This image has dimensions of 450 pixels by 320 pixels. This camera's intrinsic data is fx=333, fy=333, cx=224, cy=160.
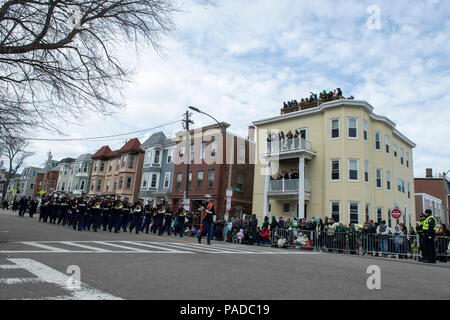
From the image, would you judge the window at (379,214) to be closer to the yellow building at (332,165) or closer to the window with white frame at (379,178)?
the yellow building at (332,165)

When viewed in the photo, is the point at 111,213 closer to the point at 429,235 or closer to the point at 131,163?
the point at 429,235

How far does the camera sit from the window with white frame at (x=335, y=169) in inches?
1041

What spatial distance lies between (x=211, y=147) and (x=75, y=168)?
41775mm

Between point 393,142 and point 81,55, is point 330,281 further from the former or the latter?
point 393,142

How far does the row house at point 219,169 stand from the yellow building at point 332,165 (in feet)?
A: 16.8

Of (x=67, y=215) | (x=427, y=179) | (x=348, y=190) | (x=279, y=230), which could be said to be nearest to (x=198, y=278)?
(x=279, y=230)

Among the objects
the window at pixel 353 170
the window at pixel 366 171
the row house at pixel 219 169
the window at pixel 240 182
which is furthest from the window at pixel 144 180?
the window at pixel 366 171

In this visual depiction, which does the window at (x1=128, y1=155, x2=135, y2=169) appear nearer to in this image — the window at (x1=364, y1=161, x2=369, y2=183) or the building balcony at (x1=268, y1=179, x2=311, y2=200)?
the building balcony at (x1=268, y1=179, x2=311, y2=200)

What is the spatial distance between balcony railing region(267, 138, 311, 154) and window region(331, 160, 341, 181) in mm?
2383

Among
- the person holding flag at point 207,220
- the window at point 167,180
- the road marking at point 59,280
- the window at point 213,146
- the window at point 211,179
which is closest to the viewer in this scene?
the road marking at point 59,280

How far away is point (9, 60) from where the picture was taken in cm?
1020

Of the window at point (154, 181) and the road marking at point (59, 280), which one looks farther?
the window at point (154, 181)

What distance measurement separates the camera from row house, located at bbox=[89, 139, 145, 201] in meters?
49.0
